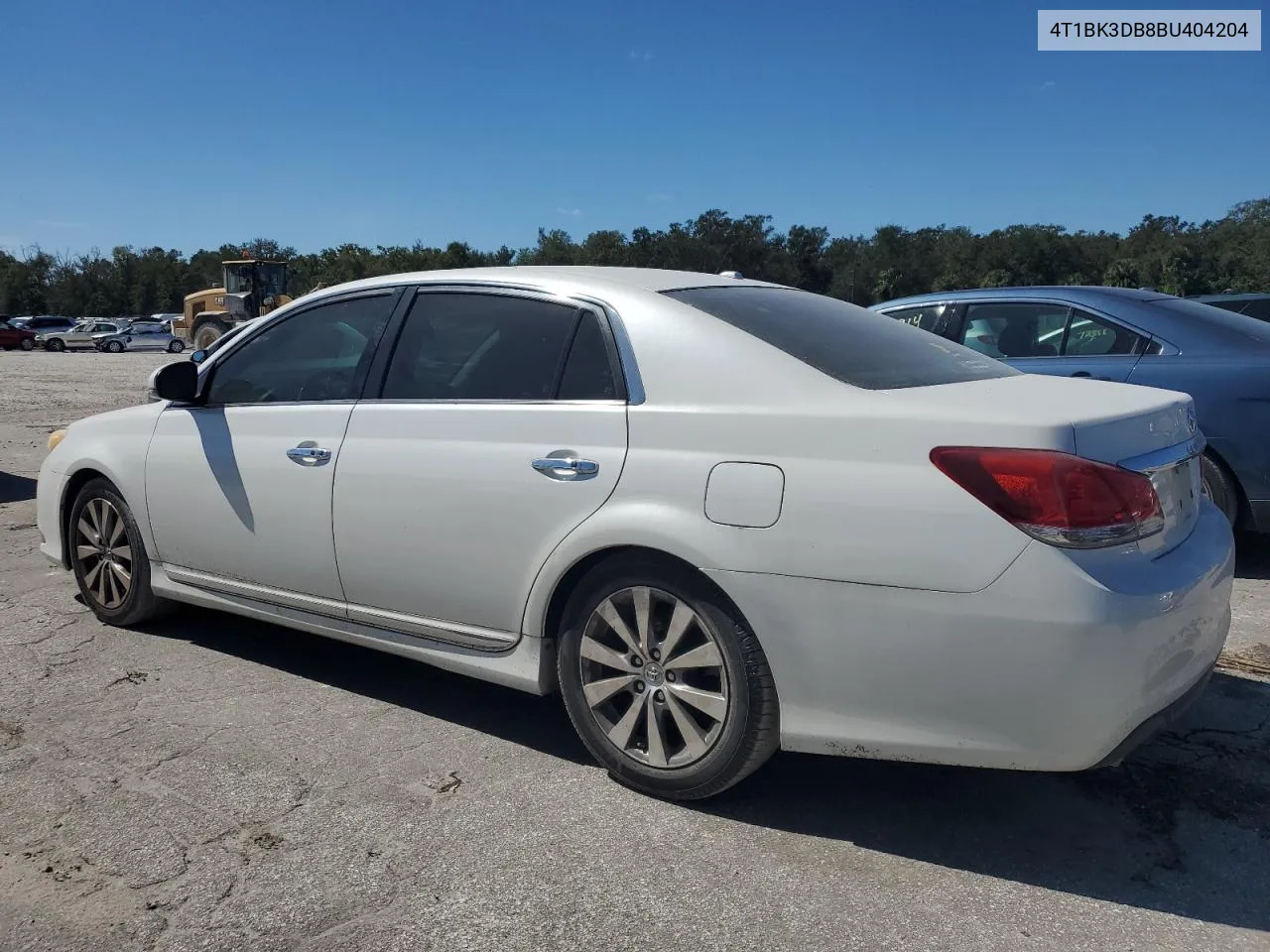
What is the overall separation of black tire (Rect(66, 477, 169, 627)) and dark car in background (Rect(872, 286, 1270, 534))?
473cm

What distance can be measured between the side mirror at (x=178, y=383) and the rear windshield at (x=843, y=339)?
2.20m

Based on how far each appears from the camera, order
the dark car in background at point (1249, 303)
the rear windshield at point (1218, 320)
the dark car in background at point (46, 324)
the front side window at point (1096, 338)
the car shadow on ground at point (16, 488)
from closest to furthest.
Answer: the rear windshield at point (1218, 320), the front side window at point (1096, 338), the car shadow on ground at point (16, 488), the dark car in background at point (1249, 303), the dark car in background at point (46, 324)

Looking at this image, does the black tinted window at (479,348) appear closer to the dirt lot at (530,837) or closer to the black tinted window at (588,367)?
the black tinted window at (588,367)

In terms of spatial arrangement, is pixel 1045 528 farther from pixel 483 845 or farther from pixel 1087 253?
pixel 1087 253

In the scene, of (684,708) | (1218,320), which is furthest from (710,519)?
(1218,320)

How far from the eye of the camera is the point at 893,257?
55531 mm

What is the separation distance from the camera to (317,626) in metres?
4.03

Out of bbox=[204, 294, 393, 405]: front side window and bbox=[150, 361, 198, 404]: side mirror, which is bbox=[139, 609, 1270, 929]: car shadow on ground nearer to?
bbox=[204, 294, 393, 405]: front side window

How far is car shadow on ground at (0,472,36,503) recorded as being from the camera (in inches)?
341

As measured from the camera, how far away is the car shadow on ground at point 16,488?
8672 mm

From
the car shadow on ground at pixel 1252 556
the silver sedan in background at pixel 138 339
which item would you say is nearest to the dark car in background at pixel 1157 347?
the car shadow on ground at pixel 1252 556

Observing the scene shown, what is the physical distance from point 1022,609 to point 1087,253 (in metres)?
56.6

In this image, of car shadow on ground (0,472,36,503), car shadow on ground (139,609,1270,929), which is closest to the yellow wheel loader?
car shadow on ground (0,472,36,503)

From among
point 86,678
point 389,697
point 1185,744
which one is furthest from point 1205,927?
point 86,678
